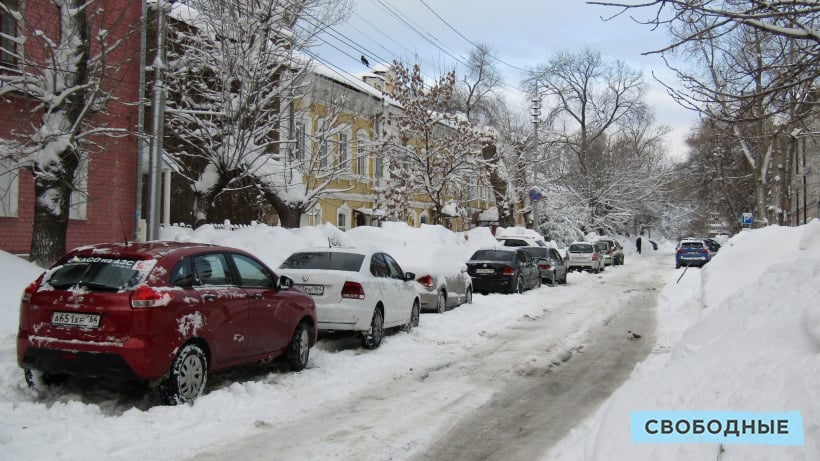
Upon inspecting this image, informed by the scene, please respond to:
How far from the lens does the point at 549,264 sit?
2548 centimetres

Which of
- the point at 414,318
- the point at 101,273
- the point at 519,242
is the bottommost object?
the point at 414,318

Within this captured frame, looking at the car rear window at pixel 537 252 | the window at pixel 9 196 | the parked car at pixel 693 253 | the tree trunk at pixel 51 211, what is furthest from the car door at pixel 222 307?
the parked car at pixel 693 253

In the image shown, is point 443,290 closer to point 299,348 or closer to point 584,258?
point 299,348

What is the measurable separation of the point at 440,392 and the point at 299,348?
2058 mm

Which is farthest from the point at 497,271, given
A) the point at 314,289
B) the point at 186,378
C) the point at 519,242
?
the point at 186,378

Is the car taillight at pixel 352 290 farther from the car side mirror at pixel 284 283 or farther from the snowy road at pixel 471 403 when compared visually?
the car side mirror at pixel 284 283

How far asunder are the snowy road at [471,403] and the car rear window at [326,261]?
131 centimetres

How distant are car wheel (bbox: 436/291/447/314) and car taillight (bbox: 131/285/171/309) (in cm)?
925

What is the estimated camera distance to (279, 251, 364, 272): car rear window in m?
10.7

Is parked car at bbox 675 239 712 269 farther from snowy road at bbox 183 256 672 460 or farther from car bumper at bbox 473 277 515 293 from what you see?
snowy road at bbox 183 256 672 460

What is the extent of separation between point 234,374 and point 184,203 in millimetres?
14899

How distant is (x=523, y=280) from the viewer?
21.2 metres

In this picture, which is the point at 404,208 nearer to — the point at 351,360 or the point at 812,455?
the point at 351,360

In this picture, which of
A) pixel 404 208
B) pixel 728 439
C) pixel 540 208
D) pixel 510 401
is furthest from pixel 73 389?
pixel 540 208
